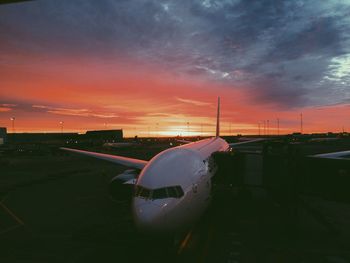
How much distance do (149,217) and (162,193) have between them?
1.29m

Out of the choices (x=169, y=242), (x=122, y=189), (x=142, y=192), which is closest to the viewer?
(x=142, y=192)

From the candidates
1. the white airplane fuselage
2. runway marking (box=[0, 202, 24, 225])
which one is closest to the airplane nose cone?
the white airplane fuselage

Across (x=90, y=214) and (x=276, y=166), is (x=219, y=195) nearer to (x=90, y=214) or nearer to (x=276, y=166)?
(x=276, y=166)

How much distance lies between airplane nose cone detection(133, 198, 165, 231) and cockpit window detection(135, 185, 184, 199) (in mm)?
472

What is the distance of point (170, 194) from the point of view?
13.4m

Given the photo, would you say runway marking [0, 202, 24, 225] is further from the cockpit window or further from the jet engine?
the cockpit window

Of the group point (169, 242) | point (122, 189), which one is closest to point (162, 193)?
point (169, 242)

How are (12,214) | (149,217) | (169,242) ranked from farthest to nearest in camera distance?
(12,214) → (169,242) → (149,217)

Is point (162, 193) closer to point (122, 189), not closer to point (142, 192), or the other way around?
point (142, 192)

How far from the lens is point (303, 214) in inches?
819

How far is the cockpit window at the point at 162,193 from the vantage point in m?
13.3

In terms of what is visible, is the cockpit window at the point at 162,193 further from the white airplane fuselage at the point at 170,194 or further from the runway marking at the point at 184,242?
the runway marking at the point at 184,242

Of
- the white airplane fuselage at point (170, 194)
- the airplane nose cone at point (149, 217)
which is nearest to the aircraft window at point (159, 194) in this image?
the white airplane fuselage at point (170, 194)

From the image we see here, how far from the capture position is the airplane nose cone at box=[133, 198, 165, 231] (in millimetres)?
12383
